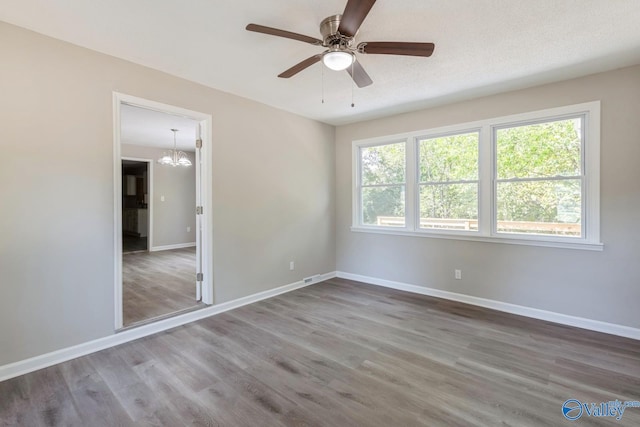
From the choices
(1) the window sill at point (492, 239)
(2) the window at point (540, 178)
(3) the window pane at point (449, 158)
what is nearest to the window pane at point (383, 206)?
(1) the window sill at point (492, 239)

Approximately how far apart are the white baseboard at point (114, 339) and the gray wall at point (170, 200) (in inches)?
182

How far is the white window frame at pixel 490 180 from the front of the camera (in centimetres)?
299

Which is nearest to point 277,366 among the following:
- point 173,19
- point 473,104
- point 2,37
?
point 173,19

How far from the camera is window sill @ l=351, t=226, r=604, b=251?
3049mm

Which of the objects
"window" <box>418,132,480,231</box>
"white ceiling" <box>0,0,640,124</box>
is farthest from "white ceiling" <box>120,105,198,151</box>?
"window" <box>418,132,480,231</box>

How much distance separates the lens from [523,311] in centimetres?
339

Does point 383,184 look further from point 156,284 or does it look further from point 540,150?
point 156,284

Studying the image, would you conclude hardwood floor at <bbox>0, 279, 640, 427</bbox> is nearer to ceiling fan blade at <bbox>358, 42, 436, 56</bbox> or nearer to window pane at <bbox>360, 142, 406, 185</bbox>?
window pane at <bbox>360, 142, 406, 185</bbox>

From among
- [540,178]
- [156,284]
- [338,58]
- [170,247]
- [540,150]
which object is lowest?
[156,284]

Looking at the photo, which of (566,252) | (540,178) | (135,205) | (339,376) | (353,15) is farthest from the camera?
(135,205)

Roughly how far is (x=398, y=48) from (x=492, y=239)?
104 inches

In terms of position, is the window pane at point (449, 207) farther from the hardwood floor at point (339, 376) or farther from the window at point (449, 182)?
the hardwood floor at point (339, 376)

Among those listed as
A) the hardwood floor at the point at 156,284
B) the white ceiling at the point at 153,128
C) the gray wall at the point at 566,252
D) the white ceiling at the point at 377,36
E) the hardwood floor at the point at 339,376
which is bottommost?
the hardwood floor at the point at 339,376

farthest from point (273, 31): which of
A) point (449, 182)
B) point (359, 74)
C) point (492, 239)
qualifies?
point (492, 239)
